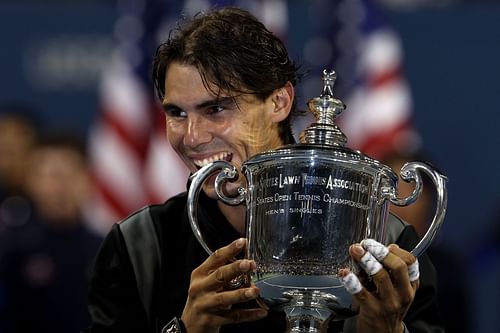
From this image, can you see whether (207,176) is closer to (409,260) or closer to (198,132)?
(198,132)

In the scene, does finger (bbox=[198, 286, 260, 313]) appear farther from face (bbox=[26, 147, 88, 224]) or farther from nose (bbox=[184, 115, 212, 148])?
face (bbox=[26, 147, 88, 224])

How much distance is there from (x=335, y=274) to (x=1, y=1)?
4062 millimetres

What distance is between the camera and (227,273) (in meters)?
2.26

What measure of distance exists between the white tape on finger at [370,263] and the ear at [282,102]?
A: 56 centimetres

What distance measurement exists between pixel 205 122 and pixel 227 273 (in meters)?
0.39

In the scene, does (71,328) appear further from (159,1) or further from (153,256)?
(153,256)

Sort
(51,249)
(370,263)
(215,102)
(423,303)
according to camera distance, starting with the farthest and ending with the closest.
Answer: (51,249) → (423,303) → (215,102) → (370,263)

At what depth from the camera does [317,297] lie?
7.45 ft

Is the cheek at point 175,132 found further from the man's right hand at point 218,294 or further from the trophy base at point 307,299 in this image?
the trophy base at point 307,299

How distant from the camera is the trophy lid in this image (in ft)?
7.63

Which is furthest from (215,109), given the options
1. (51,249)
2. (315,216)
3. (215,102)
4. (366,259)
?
(51,249)

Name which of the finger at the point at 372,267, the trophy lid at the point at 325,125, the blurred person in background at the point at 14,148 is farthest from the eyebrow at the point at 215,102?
the blurred person in background at the point at 14,148

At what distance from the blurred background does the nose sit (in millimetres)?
2715

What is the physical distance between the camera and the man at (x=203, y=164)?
8.36ft
